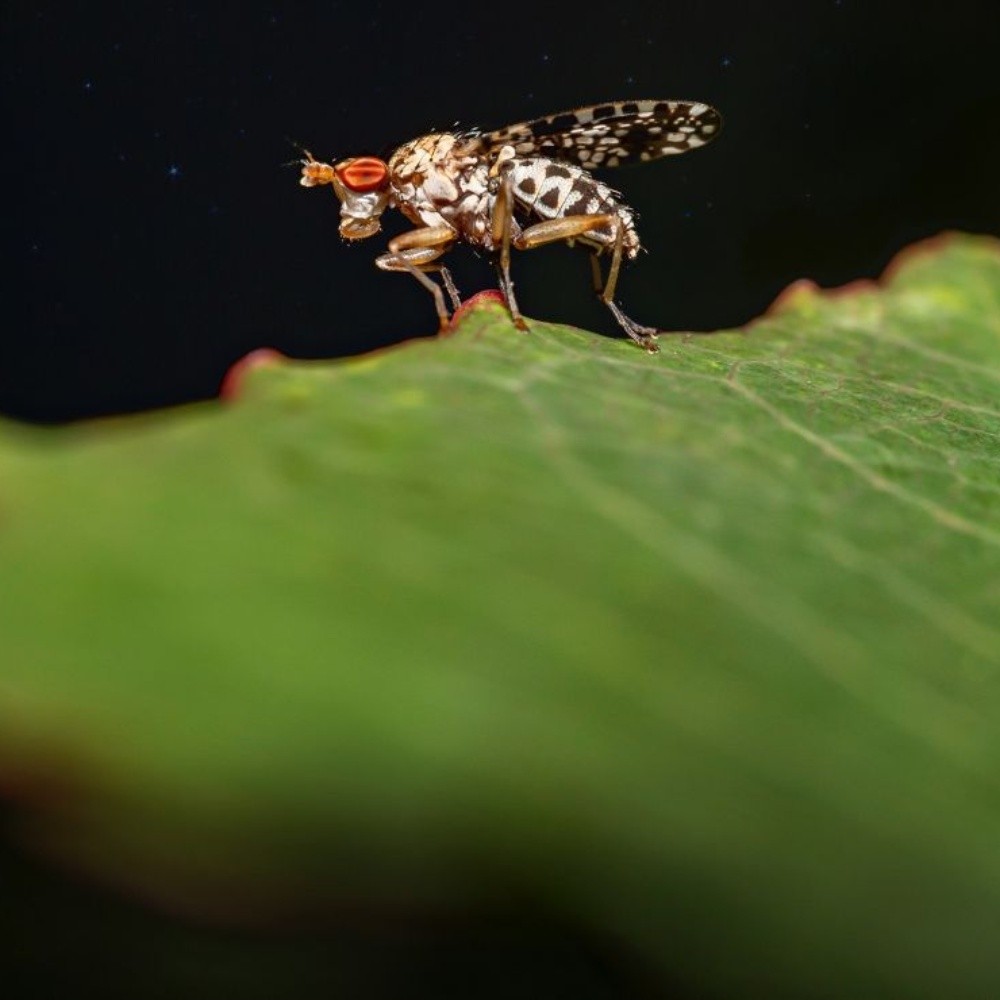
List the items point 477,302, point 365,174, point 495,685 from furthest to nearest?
1. point 365,174
2. point 477,302
3. point 495,685

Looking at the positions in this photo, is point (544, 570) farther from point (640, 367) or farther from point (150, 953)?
point (640, 367)

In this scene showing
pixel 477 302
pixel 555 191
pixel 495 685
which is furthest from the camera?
pixel 555 191

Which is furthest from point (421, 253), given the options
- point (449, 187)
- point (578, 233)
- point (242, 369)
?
point (242, 369)

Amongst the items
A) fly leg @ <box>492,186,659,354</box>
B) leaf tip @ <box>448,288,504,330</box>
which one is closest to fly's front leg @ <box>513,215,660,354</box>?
fly leg @ <box>492,186,659,354</box>

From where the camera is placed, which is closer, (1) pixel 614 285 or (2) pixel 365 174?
(1) pixel 614 285

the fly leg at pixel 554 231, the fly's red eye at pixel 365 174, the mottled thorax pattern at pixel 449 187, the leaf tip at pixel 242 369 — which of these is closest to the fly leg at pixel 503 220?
the fly leg at pixel 554 231

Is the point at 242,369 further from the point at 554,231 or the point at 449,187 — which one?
the point at 449,187

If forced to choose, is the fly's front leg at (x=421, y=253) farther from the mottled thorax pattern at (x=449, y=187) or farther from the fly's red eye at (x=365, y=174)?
the fly's red eye at (x=365, y=174)

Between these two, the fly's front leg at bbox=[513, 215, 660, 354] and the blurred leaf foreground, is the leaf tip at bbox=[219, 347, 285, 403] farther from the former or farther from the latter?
the fly's front leg at bbox=[513, 215, 660, 354]

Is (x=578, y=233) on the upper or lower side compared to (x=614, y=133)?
lower
